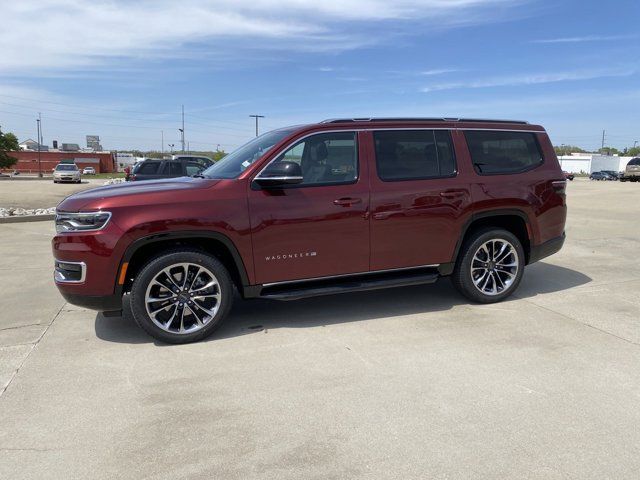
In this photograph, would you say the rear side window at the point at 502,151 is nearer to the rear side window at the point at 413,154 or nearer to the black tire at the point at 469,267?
the rear side window at the point at 413,154

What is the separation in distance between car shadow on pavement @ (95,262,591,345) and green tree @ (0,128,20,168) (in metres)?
74.6

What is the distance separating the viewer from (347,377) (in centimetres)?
373

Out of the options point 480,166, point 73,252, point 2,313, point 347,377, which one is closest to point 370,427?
point 347,377

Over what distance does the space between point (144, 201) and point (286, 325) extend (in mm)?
1806

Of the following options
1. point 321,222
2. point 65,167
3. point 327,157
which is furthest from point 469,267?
point 65,167

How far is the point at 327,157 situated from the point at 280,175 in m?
0.64

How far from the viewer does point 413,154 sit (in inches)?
201

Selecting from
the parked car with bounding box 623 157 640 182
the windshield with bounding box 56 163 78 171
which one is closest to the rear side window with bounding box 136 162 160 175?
the windshield with bounding box 56 163 78 171

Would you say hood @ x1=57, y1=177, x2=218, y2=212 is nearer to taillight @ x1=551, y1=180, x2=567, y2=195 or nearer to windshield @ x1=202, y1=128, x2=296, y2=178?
windshield @ x1=202, y1=128, x2=296, y2=178

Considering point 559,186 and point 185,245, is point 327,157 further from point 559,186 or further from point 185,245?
point 559,186

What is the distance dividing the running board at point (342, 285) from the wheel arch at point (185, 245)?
34 cm

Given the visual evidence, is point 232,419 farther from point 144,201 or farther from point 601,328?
point 601,328

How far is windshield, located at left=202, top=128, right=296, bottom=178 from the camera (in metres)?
4.76

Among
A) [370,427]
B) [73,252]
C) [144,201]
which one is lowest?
[370,427]
